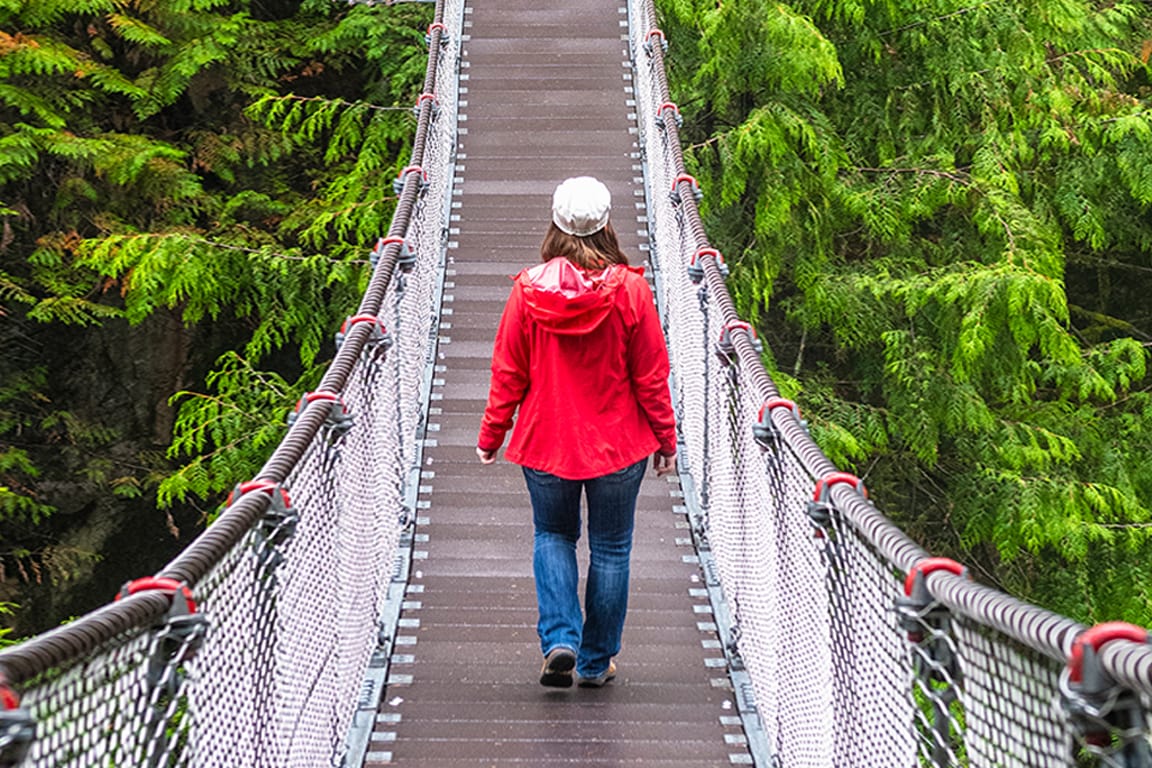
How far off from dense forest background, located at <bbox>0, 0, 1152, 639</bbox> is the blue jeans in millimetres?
3018

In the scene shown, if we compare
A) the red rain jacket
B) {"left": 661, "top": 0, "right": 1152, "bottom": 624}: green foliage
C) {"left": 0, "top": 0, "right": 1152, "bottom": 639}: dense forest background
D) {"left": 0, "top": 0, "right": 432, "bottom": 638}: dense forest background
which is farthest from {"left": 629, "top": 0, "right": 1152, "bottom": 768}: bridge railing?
{"left": 0, "top": 0, "right": 432, "bottom": 638}: dense forest background

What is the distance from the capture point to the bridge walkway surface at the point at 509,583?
120 inches

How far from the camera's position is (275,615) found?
2.44 metres

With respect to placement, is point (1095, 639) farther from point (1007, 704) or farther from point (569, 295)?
point (569, 295)

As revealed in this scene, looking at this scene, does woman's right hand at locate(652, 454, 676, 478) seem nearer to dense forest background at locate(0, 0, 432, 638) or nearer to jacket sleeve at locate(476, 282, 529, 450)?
jacket sleeve at locate(476, 282, 529, 450)

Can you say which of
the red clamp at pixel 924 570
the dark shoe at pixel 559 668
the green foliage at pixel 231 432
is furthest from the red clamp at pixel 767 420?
the green foliage at pixel 231 432

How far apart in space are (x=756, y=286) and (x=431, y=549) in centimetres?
313

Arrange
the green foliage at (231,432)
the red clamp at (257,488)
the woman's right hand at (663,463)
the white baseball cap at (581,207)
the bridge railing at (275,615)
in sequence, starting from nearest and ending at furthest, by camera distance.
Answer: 1. the bridge railing at (275,615)
2. the red clamp at (257,488)
3. the white baseball cap at (581,207)
4. the woman's right hand at (663,463)
5. the green foliage at (231,432)

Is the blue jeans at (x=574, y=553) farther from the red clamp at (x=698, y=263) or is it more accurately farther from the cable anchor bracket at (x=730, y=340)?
the red clamp at (x=698, y=263)

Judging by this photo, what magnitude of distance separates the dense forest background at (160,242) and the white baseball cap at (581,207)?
3.36m

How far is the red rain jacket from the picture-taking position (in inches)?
109

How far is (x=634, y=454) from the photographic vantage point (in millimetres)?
2912

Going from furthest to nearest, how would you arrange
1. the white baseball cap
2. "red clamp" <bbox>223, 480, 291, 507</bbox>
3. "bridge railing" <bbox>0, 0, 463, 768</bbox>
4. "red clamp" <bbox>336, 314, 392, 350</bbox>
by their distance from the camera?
"red clamp" <bbox>336, 314, 392, 350</bbox> < the white baseball cap < "red clamp" <bbox>223, 480, 291, 507</bbox> < "bridge railing" <bbox>0, 0, 463, 768</bbox>

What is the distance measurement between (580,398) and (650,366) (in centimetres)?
18
